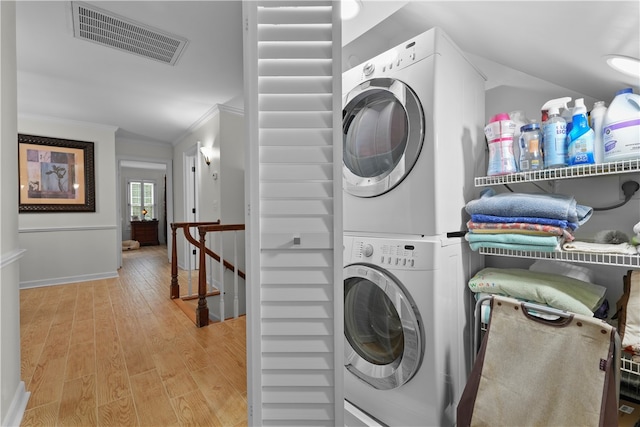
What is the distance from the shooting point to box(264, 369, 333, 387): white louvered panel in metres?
0.74

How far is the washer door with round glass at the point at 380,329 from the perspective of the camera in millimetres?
1153

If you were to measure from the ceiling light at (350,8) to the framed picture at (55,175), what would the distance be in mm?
4251

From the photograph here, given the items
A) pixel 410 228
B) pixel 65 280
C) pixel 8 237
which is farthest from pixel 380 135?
pixel 65 280

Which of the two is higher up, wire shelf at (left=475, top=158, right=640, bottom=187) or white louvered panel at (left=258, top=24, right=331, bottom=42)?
white louvered panel at (left=258, top=24, right=331, bottom=42)

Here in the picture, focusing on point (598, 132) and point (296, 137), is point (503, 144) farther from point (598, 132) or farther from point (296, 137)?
point (296, 137)

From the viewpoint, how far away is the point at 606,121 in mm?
1001

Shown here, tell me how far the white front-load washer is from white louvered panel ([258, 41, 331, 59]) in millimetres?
763

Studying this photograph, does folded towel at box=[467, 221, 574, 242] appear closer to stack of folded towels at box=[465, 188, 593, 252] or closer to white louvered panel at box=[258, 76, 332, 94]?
stack of folded towels at box=[465, 188, 593, 252]

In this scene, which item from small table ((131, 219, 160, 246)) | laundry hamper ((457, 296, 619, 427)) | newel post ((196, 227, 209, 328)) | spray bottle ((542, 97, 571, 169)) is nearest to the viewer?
laundry hamper ((457, 296, 619, 427))

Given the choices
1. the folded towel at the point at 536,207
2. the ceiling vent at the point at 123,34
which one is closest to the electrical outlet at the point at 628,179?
the folded towel at the point at 536,207

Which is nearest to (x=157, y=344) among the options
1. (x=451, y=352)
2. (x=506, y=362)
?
(x=451, y=352)

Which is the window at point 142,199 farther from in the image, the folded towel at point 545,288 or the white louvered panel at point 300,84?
the folded towel at point 545,288

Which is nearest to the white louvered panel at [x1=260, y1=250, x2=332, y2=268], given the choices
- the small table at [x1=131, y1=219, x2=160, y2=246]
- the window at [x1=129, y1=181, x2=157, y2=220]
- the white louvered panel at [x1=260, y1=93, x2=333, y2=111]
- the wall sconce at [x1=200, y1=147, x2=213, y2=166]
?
the white louvered panel at [x1=260, y1=93, x2=333, y2=111]

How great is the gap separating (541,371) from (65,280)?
503 centimetres
